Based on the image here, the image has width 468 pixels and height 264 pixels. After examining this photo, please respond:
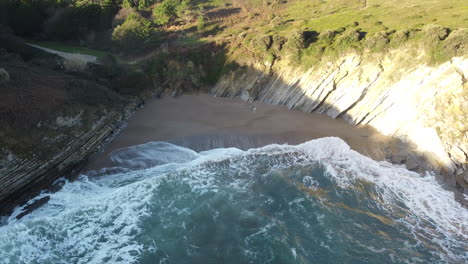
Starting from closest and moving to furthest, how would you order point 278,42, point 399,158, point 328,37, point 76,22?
1. point 399,158
2. point 328,37
3. point 278,42
4. point 76,22

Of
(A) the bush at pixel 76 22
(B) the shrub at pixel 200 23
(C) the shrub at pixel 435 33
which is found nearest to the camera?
(C) the shrub at pixel 435 33

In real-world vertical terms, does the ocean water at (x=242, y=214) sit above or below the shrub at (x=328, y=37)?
below

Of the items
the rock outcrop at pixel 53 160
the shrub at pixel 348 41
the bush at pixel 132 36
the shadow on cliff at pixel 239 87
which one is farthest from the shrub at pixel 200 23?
the rock outcrop at pixel 53 160

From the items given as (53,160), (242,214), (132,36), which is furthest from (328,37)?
(53,160)

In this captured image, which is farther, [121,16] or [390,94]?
[121,16]

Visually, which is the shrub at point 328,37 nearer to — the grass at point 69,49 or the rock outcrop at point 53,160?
the rock outcrop at point 53,160

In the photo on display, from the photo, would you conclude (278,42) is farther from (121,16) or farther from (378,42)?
(121,16)
